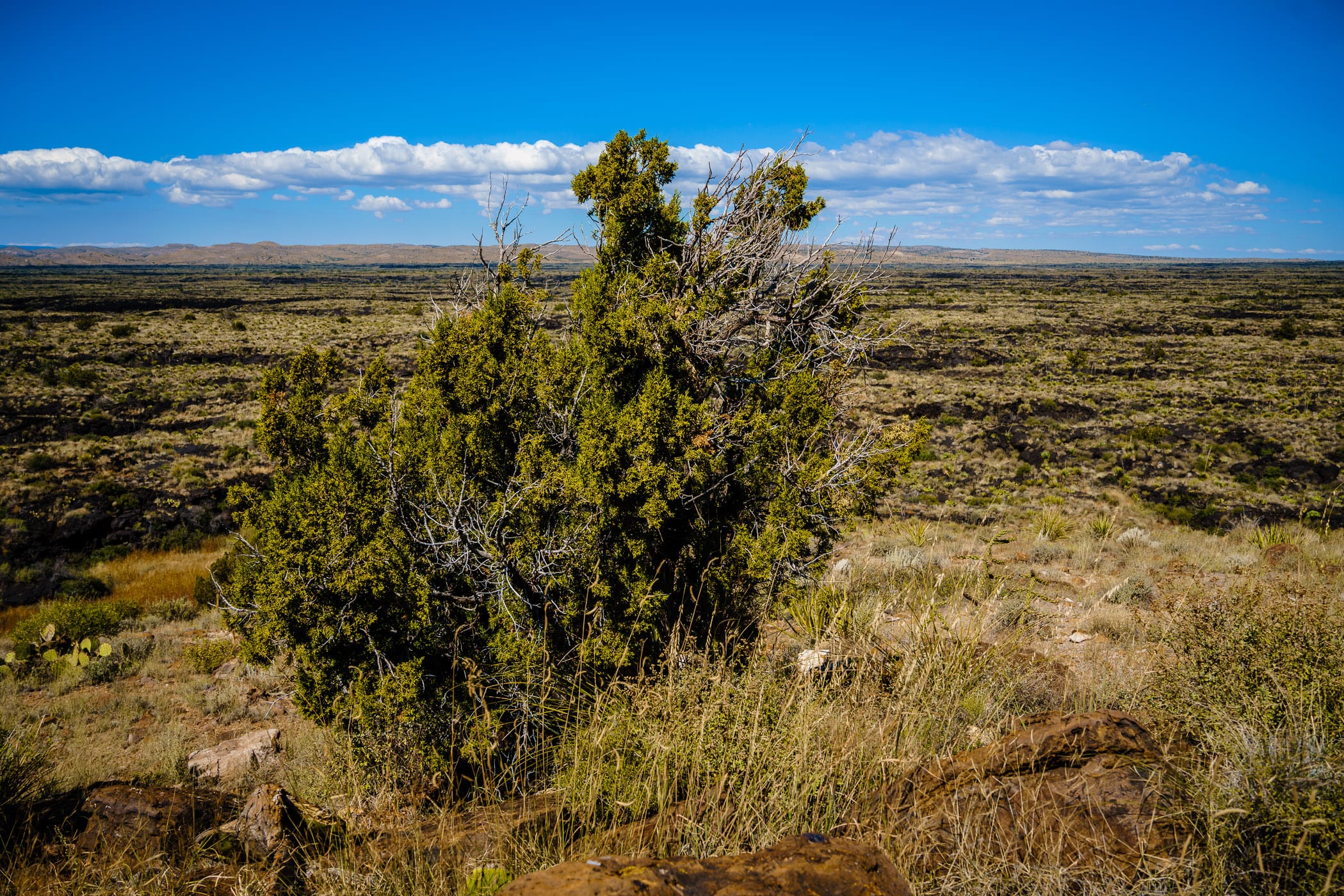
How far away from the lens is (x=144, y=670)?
31.0ft

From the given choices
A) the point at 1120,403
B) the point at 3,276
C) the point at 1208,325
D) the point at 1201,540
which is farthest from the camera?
the point at 3,276

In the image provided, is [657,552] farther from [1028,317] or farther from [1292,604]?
[1028,317]

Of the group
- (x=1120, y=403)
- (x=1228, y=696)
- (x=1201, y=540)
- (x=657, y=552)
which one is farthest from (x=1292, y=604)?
(x=1120, y=403)

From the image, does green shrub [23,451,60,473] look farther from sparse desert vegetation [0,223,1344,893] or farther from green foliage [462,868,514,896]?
green foliage [462,868,514,896]

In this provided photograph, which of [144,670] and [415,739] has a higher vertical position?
[415,739]

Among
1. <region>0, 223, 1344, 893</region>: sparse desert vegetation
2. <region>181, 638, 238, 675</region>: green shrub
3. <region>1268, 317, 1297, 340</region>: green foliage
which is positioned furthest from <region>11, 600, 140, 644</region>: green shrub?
<region>1268, 317, 1297, 340</region>: green foliage

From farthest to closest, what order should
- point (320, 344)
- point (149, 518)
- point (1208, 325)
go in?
1. point (1208, 325)
2. point (320, 344)
3. point (149, 518)

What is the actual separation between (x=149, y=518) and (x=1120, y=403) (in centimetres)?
3668

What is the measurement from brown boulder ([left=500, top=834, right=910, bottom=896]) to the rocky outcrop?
18.4 feet

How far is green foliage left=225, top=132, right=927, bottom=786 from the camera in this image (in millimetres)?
4559

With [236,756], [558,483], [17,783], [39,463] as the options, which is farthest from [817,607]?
[39,463]

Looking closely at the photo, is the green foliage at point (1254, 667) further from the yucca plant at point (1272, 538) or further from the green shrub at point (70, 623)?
the green shrub at point (70, 623)

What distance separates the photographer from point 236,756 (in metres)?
6.45

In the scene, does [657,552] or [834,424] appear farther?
[834,424]
